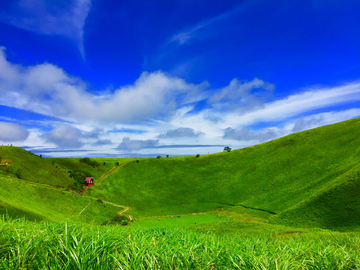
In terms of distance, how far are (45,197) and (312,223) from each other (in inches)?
2384

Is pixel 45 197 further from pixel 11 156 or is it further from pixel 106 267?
pixel 106 267

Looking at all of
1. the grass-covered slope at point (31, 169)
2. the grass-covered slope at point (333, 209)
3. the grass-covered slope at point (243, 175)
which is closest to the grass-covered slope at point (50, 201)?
the grass-covered slope at point (31, 169)

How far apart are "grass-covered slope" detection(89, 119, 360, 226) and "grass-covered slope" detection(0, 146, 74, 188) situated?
13.4 meters

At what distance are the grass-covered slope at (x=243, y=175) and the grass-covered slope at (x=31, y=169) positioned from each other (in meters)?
13.4

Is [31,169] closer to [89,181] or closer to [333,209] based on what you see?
[89,181]

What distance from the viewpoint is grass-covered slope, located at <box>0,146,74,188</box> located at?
214 feet

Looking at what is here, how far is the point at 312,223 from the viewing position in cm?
3656

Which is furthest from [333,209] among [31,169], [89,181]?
[31,169]

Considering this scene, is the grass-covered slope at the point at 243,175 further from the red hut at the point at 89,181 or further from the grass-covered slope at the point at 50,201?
the grass-covered slope at the point at 50,201

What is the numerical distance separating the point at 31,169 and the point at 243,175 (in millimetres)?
80133

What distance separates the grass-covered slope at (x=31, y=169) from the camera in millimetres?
65188

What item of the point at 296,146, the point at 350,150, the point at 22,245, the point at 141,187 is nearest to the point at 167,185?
the point at 141,187

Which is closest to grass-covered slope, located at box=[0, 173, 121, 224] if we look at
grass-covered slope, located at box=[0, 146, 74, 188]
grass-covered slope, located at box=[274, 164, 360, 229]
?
grass-covered slope, located at box=[0, 146, 74, 188]

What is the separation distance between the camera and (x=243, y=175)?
83.5 m
